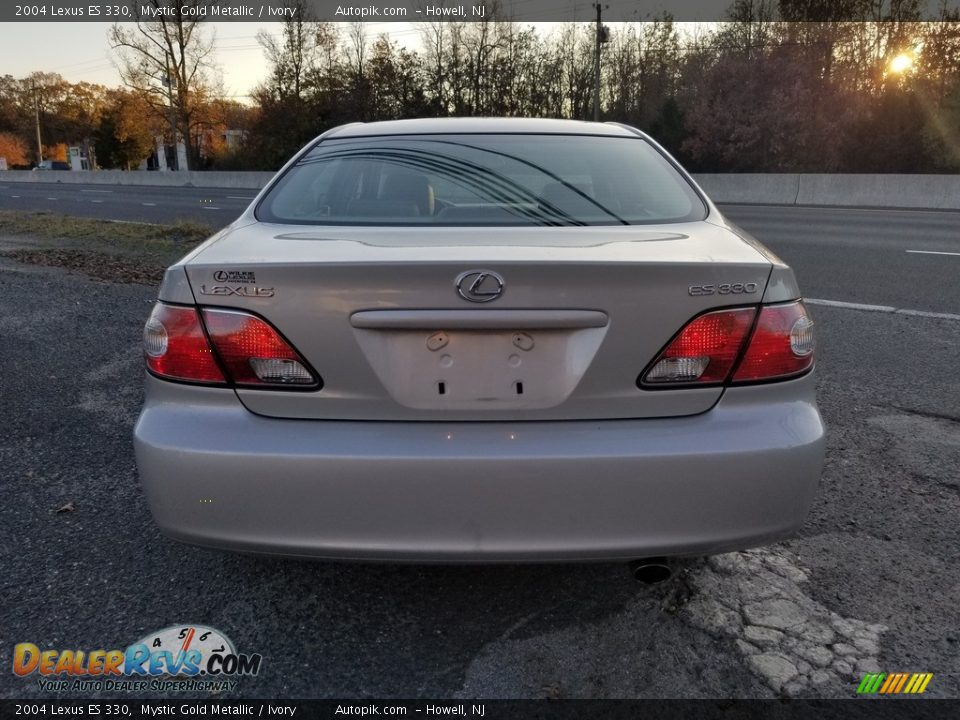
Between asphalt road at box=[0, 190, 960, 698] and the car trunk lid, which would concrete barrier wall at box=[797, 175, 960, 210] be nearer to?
asphalt road at box=[0, 190, 960, 698]

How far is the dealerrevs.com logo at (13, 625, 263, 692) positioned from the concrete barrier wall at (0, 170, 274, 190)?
29660 millimetres

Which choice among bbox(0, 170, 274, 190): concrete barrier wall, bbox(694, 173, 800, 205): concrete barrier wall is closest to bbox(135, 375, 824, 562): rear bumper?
bbox(694, 173, 800, 205): concrete barrier wall

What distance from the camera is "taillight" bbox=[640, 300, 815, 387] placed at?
6.48 feet

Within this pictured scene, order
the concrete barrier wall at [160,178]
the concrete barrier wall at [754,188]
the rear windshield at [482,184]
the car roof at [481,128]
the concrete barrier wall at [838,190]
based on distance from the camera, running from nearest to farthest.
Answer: the rear windshield at [482,184]
the car roof at [481,128]
the concrete barrier wall at [838,190]
the concrete barrier wall at [754,188]
the concrete barrier wall at [160,178]

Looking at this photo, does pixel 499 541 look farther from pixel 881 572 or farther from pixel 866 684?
pixel 881 572

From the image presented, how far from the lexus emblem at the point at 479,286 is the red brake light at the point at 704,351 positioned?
0.44 m

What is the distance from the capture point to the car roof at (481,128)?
3154mm

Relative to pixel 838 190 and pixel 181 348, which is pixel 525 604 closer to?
pixel 181 348

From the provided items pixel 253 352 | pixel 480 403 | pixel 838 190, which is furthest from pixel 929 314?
pixel 838 190

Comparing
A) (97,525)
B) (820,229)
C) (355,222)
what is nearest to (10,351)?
(97,525)

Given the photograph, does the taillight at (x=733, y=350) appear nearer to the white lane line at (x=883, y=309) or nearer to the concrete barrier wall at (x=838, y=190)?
the white lane line at (x=883, y=309)

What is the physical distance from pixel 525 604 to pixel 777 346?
1.09m

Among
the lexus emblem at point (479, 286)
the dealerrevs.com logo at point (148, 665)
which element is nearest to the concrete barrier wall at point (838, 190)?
the lexus emblem at point (479, 286)

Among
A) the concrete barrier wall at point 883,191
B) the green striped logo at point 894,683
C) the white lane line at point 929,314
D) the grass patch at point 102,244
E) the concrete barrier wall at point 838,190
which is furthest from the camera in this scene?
the concrete barrier wall at point 838,190
